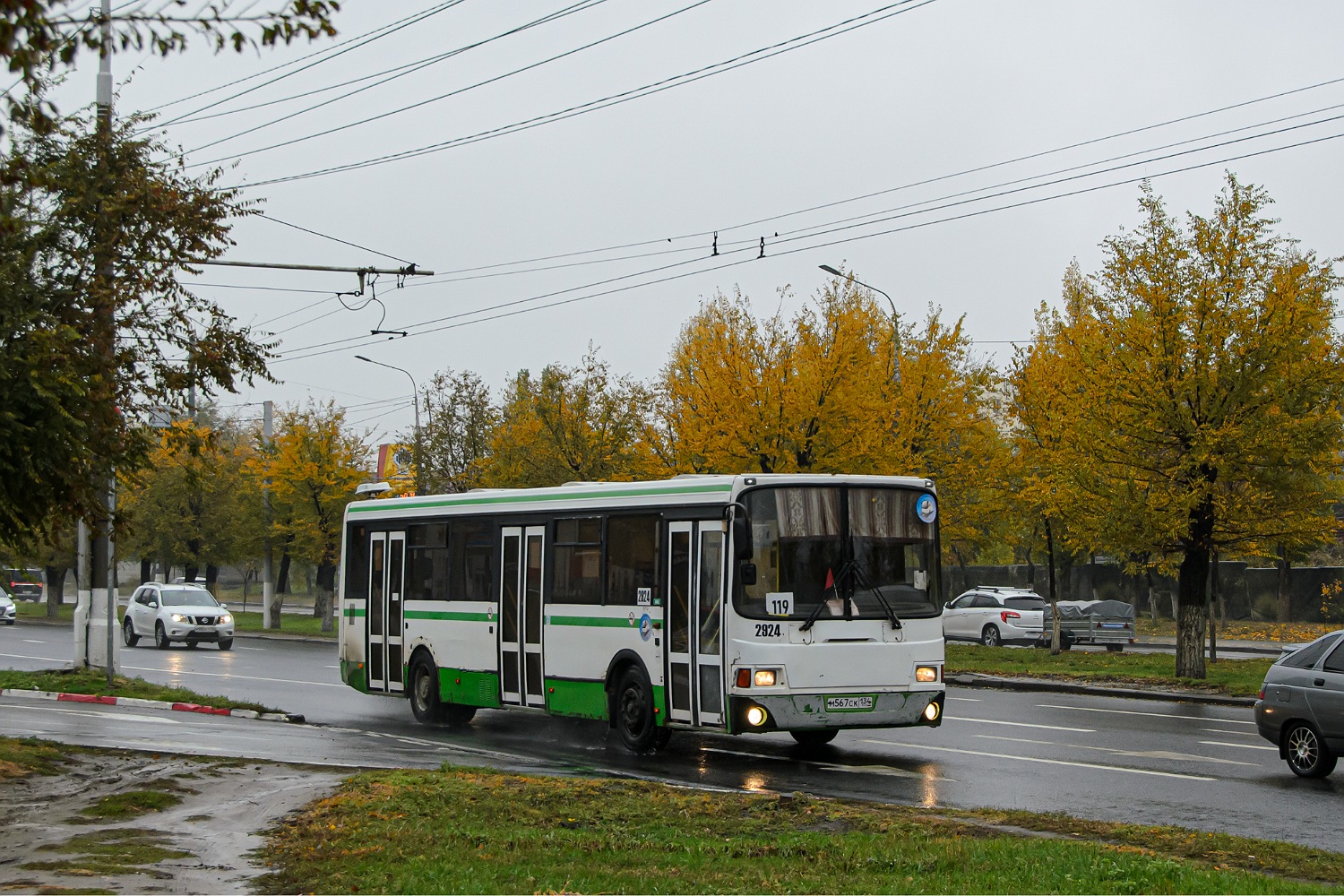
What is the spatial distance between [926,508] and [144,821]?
8.63 metres

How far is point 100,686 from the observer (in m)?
23.4

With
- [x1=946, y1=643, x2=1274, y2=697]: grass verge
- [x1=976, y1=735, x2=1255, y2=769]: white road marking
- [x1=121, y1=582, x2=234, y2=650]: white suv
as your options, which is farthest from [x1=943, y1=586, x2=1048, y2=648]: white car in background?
[x1=976, y1=735, x2=1255, y2=769]: white road marking

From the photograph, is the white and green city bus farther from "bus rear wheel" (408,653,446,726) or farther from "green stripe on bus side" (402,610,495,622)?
"bus rear wheel" (408,653,446,726)

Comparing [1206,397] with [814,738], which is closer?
[814,738]

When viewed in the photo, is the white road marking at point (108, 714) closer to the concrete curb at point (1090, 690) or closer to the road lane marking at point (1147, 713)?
the road lane marking at point (1147, 713)

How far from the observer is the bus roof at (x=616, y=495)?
1528cm

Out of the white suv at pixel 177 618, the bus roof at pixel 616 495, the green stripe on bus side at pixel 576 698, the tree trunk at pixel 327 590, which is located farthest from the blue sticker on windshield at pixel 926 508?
the tree trunk at pixel 327 590

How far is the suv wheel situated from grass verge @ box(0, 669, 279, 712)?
13.6 metres

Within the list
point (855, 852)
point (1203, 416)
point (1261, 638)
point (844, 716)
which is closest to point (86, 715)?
point (844, 716)

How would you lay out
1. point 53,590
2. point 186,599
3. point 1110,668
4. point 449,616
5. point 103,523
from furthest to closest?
point 53,590 → point 186,599 → point 1110,668 → point 449,616 → point 103,523

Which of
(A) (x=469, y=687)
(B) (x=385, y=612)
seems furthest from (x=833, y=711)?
(B) (x=385, y=612)

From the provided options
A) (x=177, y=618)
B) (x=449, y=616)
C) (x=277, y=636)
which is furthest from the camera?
(x=277, y=636)

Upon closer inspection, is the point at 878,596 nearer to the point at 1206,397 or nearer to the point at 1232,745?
the point at 1232,745

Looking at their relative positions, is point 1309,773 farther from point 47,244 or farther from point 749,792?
point 47,244
